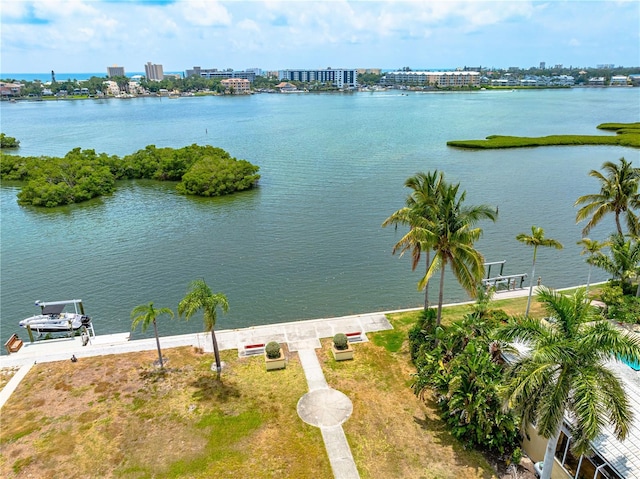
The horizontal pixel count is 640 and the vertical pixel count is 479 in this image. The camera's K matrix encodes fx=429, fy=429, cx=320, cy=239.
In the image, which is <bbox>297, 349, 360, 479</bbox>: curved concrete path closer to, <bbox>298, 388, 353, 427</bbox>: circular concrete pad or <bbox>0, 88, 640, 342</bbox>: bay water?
<bbox>298, 388, 353, 427</bbox>: circular concrete pad

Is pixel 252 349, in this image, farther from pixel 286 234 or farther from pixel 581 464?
pixel 286 234

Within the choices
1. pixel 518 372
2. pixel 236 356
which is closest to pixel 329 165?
pixel 236 356

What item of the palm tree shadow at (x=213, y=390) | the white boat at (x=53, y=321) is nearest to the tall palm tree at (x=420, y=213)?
the palm tree shadow at (x=213, y=390)

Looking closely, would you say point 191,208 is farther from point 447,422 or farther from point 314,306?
point 447,422

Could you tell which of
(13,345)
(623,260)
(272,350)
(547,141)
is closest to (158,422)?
(272,350)

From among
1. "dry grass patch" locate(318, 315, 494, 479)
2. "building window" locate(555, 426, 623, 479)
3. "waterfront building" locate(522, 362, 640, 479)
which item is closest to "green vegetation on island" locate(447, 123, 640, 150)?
"dry grass patch" locate(318, 315, 494, 479)

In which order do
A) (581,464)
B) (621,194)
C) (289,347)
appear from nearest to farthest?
(581,464) < (289,347) < (621,194)
